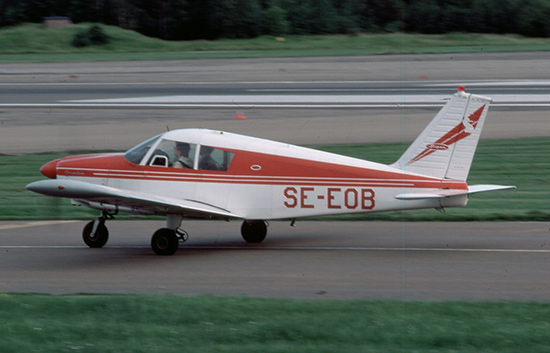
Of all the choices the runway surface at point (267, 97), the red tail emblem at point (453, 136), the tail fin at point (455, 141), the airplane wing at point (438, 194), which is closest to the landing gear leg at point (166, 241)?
the airplane wing at point (438, 194)

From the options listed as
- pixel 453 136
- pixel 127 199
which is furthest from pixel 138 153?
pixel 453 136

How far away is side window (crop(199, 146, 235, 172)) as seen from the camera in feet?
43.6

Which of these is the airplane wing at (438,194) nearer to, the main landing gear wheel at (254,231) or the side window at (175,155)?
the main landing gear wheel at (254,231)

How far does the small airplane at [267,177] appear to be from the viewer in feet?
41.2

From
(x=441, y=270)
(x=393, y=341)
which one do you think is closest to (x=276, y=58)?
(x=441, y=270)

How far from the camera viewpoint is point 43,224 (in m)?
16.1

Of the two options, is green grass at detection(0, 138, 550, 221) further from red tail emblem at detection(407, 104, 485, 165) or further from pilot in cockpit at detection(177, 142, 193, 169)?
red tail emblem at detection(407, 104, 485, 165)

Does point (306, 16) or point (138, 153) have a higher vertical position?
point (306, 16)

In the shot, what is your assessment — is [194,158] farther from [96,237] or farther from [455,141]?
[455,141]

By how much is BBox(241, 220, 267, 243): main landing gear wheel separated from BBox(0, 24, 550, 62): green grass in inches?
1713

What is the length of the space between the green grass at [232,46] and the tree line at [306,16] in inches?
81.2

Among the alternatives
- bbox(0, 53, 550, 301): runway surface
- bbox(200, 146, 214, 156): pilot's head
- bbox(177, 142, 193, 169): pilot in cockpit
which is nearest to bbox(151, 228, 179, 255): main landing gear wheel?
bbox(0, 53, 550, 301): runway surface

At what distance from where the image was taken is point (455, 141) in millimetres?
12609

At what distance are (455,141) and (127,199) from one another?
17.4 ft
